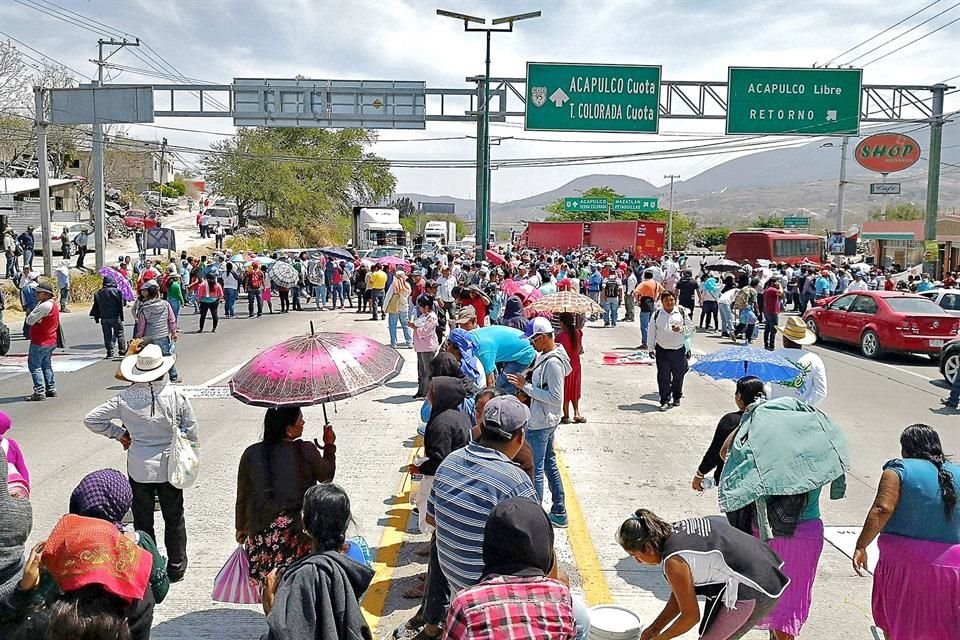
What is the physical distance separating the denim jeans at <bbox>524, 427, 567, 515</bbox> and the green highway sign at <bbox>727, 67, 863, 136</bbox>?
65.4ft

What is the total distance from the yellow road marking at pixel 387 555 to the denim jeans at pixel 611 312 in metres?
14.6

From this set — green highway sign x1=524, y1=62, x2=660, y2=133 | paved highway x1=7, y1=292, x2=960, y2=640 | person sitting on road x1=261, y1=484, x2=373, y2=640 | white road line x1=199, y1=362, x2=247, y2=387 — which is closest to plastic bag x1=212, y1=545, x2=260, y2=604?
paved highway x1=7, y1=292, x2=960, y2=640

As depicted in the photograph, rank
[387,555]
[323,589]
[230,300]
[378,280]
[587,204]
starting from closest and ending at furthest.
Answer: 1. [323,589]
2. [387,555]
3. [378,280]
4. [230,300]
5. [587,204]

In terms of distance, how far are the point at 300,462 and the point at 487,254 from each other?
22.5 m

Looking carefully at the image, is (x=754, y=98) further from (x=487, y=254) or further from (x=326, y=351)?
(x=326, y=351)

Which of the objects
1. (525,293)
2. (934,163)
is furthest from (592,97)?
(525,293)

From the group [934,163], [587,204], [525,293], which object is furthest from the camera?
[587,204]

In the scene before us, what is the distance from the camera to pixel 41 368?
38.1 feet

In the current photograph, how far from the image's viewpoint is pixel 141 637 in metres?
3.43

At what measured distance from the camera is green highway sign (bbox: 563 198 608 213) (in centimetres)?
10062

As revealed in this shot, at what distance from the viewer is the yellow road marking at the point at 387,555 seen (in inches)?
205

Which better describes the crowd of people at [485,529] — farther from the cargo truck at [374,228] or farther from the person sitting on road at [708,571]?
the cargo truck at [374,228]

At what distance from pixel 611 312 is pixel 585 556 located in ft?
53.3

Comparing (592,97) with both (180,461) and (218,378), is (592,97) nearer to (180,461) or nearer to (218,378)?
(218,378)
